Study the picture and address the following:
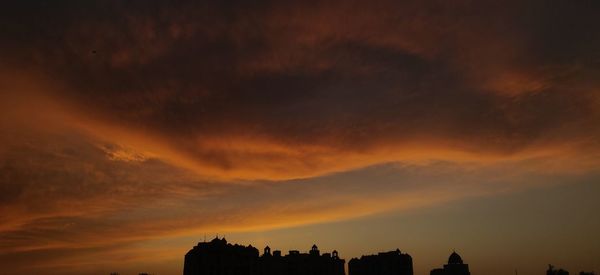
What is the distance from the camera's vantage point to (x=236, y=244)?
181 meters

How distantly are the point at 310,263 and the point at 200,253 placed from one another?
153ft

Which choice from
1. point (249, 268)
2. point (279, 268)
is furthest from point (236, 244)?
point (279, 268)

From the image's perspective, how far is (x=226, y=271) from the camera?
568 ft

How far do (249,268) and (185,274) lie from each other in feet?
73.9

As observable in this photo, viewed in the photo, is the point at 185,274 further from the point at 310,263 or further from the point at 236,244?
the point at 310,263

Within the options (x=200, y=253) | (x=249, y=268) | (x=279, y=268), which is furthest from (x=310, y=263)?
(x=200, y=253)

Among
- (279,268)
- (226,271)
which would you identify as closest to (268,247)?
(279,268)

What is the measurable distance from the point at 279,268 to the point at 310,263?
42.1 feet

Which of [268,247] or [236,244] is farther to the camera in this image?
[268,247]

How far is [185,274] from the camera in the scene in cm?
17388

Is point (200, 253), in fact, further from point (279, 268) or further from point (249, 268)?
point (279, 268)

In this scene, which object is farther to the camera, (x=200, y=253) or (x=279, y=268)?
(x=279, y=268)

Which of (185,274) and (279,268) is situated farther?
(279,268)

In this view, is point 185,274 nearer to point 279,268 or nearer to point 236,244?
point 236,244
